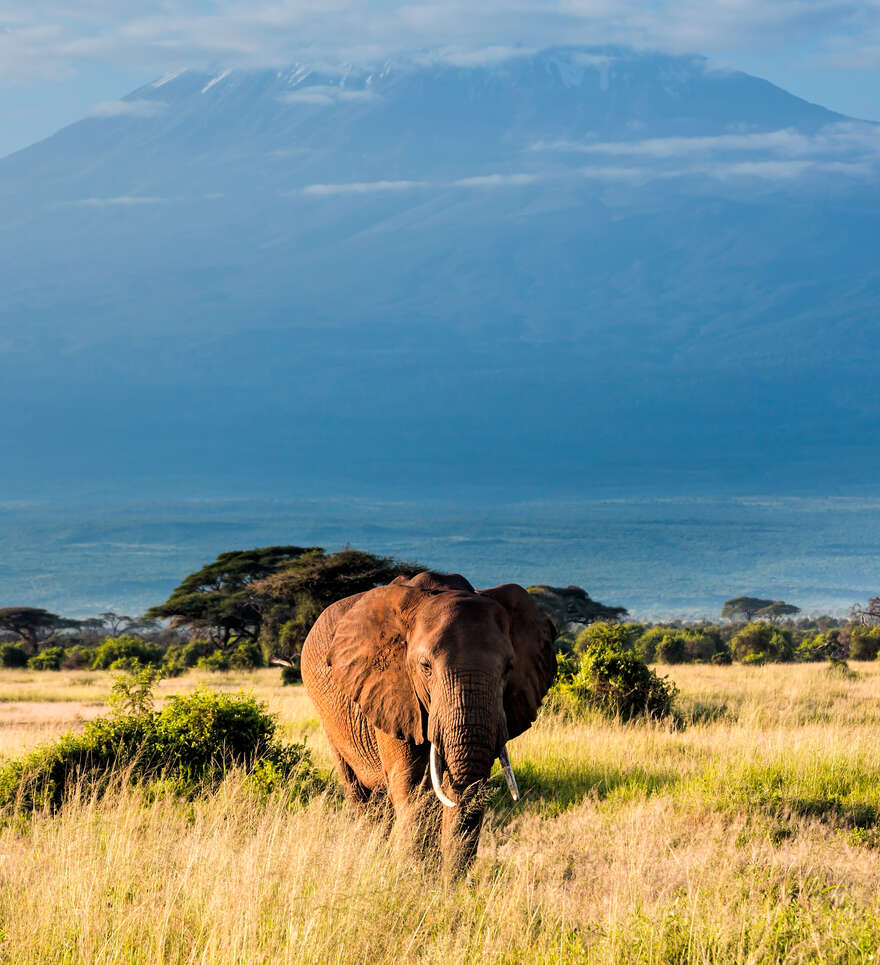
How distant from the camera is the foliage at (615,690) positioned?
54.9 ft

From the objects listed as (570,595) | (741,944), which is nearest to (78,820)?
(741,944)

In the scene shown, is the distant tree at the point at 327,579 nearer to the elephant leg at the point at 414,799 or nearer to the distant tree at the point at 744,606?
the elephant leg at the point at 414,799

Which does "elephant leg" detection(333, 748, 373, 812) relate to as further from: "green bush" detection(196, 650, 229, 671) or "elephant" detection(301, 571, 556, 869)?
"green bush" detection(196, 650, 229, 671)

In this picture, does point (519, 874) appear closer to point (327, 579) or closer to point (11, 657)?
point (327, 579)

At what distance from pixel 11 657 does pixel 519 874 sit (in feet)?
133

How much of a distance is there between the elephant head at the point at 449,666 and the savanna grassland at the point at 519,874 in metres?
0.77

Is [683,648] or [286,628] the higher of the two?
[286,628]

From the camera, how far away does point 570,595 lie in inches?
2229

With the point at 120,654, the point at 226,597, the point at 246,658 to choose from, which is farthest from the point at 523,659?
the point at 226,597

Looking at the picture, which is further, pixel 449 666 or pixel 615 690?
pixel 615 690

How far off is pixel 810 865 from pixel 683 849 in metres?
0.97

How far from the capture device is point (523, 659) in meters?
7.56

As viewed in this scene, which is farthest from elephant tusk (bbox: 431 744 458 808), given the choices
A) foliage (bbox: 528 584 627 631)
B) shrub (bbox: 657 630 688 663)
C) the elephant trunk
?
foliage (bbox: 528 584 627 631)

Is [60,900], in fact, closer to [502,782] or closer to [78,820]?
[78,820]
